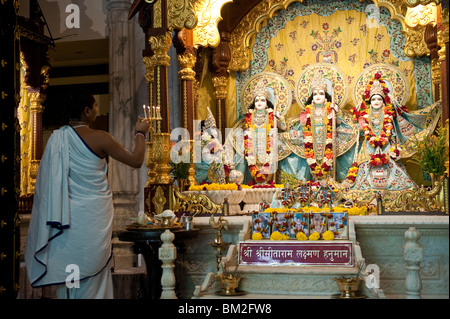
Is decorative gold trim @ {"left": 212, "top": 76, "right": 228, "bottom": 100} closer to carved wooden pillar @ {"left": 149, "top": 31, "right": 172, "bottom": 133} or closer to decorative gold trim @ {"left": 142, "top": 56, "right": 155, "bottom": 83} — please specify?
decorative gold trim @ {"left": 142, "top": 56, "right": 155, "bottom": 83}

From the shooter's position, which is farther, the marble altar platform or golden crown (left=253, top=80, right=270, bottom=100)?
golden crown (left=253, top=80, right=270, bottom=100)

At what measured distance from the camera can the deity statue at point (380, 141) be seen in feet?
29.8

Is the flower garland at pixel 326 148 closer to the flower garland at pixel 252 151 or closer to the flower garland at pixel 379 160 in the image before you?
the flower garland at pixel 252 151

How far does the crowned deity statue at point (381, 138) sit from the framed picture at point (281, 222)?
2.66 metres

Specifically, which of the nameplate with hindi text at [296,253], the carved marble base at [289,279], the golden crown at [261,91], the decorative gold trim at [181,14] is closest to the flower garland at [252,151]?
the golden crown at [261,91]

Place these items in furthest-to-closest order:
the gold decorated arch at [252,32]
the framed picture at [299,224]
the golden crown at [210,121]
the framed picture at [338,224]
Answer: the gold decorated arch at [252,32], the golden crown at [210,121], the framed picture at [299,224], the framed picture at [338,224]

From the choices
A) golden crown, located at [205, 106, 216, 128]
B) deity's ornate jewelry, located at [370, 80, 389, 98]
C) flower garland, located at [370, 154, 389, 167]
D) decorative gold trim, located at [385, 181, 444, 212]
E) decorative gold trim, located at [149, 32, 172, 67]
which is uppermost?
decorative gold trim, located at [149, 32, 172, 67]

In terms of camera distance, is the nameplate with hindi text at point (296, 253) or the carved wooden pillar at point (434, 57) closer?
the nameplate with hindi text at point (296, 253)

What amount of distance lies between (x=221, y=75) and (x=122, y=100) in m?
1.93

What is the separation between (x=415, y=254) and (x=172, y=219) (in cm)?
295

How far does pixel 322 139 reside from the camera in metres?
9.90

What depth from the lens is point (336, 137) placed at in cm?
1001

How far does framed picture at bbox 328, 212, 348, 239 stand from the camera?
6.78 meters

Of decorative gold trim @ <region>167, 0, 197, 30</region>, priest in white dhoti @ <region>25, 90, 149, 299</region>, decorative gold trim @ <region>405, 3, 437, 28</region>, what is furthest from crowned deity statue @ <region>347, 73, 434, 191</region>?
A: priest in white dhoti @ <region>25, 90, 149, 299</region>
